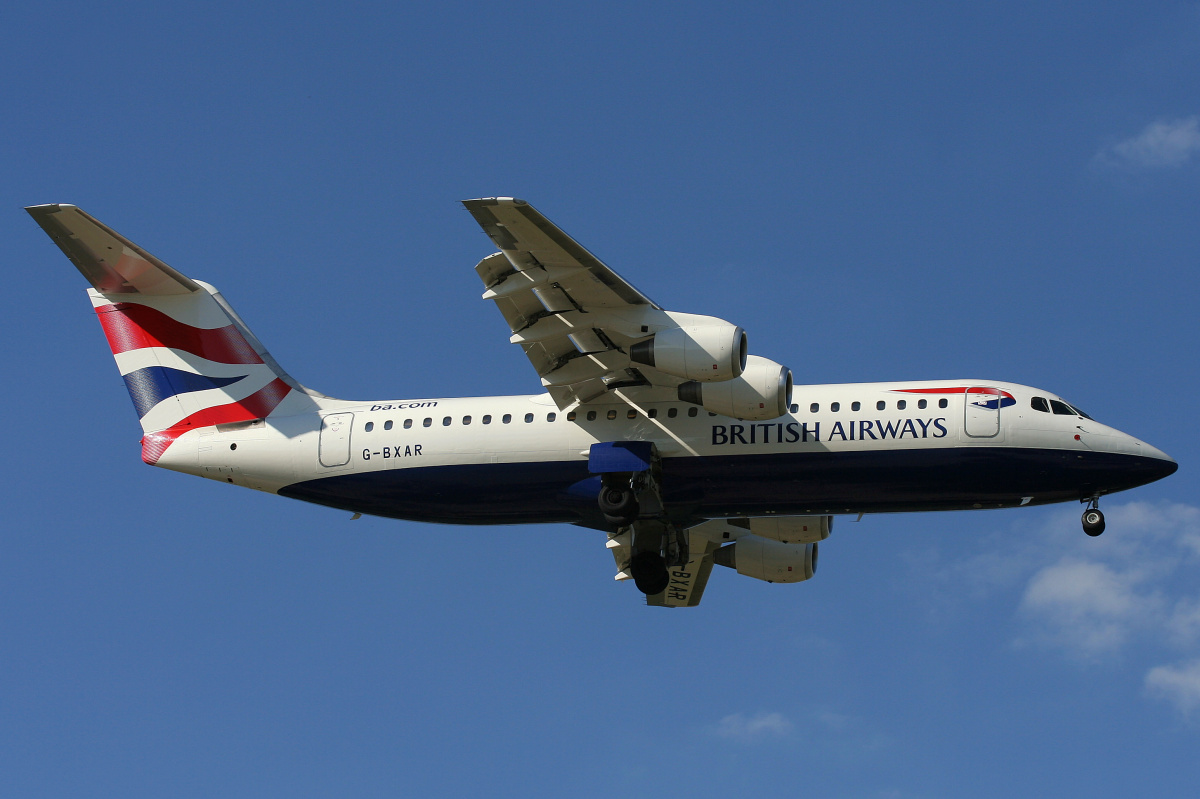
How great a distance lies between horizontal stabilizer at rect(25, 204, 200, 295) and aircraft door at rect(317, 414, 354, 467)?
273cm

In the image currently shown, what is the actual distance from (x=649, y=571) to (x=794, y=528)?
195cm

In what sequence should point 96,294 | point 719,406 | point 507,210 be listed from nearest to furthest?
point 507,210 → point 719,406 → point 96,294

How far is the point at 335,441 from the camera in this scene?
55.2 feet

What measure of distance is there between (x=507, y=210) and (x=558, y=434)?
3.48 metres

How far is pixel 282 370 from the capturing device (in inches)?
706

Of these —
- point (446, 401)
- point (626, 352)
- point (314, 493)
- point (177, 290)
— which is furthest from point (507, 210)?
point (177, 290)

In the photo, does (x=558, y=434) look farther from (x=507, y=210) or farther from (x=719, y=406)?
(x=507, y=210)

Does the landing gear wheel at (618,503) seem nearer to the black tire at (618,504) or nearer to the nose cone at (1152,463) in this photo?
the black tire at (618,504)

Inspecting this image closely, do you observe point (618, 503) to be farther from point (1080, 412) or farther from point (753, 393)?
point (1080, 412)

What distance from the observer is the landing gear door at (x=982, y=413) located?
15.4 metres

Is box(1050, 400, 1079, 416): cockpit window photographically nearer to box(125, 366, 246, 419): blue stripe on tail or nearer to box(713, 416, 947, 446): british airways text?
box(713, 416, 947, 446): british airways text

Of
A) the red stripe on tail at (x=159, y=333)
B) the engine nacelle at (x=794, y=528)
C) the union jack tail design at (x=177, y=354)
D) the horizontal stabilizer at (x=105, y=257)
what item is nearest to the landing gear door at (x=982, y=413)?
the engine nacelle at (x=794, y=528)

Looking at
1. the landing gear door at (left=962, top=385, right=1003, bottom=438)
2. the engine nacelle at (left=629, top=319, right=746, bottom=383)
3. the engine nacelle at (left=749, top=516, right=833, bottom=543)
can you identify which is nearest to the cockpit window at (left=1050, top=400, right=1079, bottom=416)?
the landing gear door at (left=962, top=385, right=1003, bottom=438)

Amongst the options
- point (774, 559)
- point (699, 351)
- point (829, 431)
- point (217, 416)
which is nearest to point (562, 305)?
point (699, 351)
